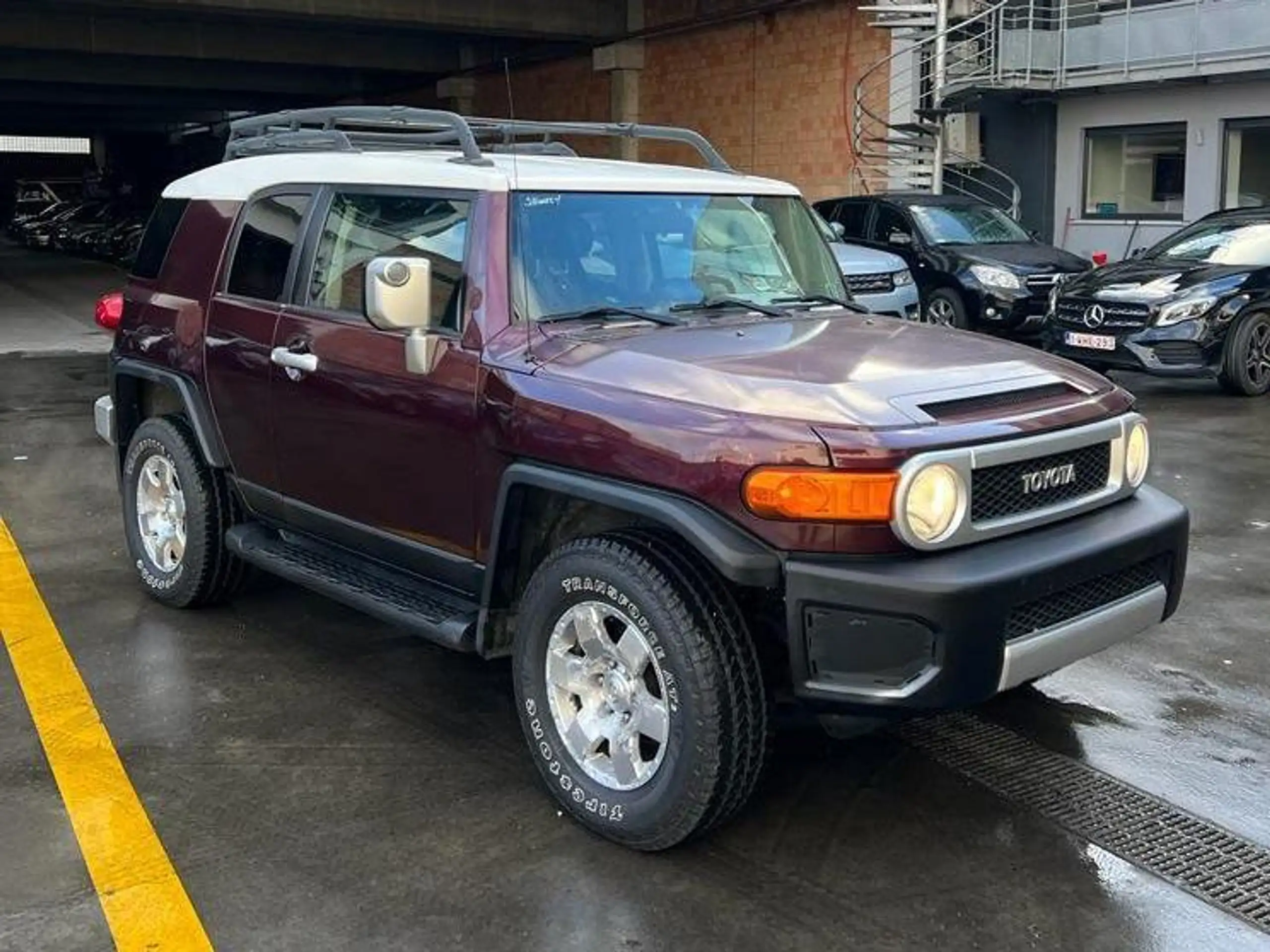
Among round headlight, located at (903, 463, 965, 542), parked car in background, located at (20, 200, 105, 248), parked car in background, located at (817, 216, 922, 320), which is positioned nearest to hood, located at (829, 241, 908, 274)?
parked car in background, located at (817, 216, 922, 320)

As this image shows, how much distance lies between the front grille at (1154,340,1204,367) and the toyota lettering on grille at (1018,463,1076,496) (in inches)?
330

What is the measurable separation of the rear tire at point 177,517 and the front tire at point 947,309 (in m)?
10.2

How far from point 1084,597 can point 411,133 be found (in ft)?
10.5

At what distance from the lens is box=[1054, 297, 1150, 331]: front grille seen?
1145 cm

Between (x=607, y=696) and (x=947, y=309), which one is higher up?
(x=947, y=309)

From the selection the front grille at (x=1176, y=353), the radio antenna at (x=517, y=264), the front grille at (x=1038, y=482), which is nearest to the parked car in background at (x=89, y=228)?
the front grille at (x=1176, y=353)

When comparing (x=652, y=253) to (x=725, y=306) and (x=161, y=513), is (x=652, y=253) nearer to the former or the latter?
(x=725, y=306)

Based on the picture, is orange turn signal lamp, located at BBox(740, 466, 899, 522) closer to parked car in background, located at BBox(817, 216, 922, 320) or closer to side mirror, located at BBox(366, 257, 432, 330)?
side mirror, located at BBox(366, 257, 432, 330)

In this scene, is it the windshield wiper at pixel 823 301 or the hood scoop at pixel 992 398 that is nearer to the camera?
the hood scoop at pixel 992 398

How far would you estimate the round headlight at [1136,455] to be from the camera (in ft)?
12.9

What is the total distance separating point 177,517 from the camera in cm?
561

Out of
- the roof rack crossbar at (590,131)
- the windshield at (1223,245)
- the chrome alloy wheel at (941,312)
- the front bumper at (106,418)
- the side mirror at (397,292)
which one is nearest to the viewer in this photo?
the side mirror at (397,292)

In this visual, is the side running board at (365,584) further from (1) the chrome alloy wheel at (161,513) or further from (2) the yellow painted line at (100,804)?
(2) the yellow painted line at (100,804)

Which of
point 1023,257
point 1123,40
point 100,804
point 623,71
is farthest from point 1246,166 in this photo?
point 100,804
